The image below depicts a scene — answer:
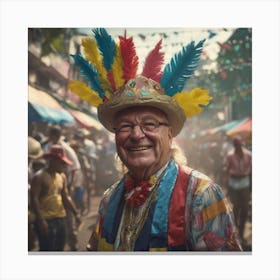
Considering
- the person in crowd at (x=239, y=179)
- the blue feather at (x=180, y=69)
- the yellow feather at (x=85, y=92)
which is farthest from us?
the person in crowd at (x=239, y=179)

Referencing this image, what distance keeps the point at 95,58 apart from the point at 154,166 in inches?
34.2

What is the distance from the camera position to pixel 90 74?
3.11 meters

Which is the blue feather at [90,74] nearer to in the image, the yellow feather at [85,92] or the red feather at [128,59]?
the yellow feather at [85,92]

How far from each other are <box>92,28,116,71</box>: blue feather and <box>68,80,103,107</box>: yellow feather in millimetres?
230

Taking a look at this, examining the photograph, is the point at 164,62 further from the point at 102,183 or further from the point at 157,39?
the point at 102,183

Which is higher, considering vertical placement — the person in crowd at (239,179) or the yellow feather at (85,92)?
the yellow feather at (85,92)

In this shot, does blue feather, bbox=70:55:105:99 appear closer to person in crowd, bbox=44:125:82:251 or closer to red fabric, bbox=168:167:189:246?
person in crowd, bbox=44:125:82:251

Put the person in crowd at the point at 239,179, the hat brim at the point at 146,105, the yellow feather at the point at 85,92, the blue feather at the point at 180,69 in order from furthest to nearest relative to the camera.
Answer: the person in crowd at the point at 239,179 → the yellow feather at the point at 85,92 → the blue feather at the point at 180,69 → the hat brim at the point at 146,105

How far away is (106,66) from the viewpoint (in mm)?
3041

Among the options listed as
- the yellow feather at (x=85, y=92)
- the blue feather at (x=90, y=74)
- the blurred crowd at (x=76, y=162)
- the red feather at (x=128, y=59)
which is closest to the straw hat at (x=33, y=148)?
the blurred crowd at (x=76, y=162)

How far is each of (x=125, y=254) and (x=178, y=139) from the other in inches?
35.5

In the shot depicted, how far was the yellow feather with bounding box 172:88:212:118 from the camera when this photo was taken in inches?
120

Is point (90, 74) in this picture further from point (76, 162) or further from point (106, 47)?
point (76, 162)

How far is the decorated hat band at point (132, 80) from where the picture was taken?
292 centimetres
